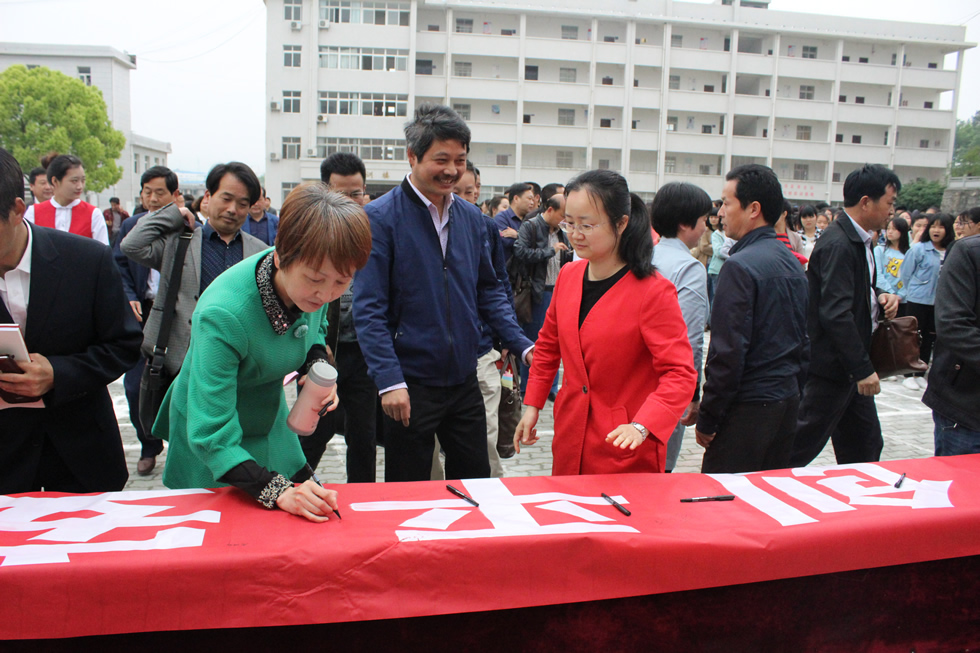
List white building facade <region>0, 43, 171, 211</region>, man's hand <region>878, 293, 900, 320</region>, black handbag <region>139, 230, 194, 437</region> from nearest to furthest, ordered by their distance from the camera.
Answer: black handbag <region>139, 230, 194, 437</region> → man's hand <region>878, 293, 900, 320</region> → white building facade <region>0, 43, 171, 211</region>

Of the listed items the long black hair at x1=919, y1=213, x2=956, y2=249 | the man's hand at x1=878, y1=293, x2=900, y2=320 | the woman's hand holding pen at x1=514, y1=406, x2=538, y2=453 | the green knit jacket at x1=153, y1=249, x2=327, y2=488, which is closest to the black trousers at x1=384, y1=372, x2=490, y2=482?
the woman's hand holding pen at x1=514, y1=406, x2=538, y2=453

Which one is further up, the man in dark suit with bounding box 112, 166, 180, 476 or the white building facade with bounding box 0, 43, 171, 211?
the white building facade with bounding box 0, 43, 171, 211

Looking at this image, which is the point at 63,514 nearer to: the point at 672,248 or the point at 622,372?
the point at 622,372

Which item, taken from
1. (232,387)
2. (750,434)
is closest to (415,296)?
(232,387)

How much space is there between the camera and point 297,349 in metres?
1.95

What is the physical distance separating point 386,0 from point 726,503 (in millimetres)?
41183

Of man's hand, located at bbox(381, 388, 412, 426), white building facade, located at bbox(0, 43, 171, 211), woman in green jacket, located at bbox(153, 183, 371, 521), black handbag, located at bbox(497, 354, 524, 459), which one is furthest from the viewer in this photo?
white building facade, located at bbox(0, 43, 171, 211)

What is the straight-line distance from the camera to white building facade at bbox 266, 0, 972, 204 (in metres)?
37.7

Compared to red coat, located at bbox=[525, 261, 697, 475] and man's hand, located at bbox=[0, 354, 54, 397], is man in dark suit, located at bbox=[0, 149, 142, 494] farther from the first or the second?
red coat, located at bbox=[525, 261, 697, 475]

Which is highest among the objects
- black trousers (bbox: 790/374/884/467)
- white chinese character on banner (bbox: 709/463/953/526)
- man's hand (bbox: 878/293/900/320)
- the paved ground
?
man's hand (bbox: 878/293/900/320)

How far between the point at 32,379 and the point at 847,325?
340 cm

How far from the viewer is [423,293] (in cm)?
274

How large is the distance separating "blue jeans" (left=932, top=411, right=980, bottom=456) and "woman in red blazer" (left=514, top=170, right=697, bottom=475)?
1650 mm

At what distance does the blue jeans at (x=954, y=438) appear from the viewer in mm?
3010
